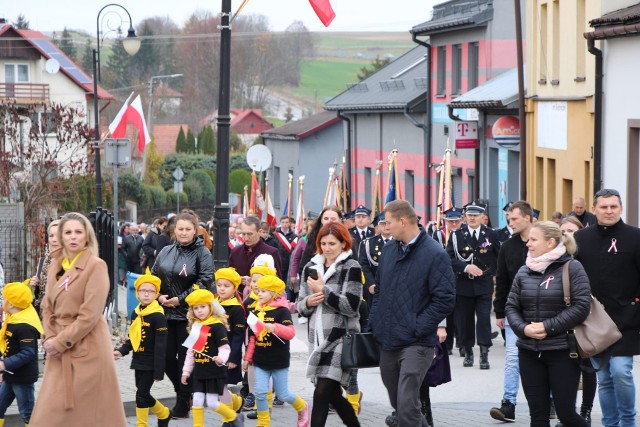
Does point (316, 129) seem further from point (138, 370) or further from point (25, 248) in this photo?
point (138, 370)

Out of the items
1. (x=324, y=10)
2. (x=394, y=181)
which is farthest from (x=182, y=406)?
(x=394, y=181)

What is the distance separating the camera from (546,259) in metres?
9.06

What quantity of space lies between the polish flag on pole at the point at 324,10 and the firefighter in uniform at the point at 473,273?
2.97 metres

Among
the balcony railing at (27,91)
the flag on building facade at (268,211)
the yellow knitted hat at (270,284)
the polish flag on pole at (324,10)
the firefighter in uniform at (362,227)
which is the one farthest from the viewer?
the balcony railing at (27,91)

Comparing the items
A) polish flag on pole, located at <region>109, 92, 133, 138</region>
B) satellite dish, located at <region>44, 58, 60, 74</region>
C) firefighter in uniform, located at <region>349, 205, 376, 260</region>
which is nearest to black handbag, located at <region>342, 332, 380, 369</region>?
firefighter in uniform, located at <region>349, 205, 376, 260</region>

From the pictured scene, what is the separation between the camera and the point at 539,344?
29.7 ft

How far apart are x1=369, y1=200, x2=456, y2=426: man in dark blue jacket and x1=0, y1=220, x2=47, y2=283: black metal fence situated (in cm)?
954

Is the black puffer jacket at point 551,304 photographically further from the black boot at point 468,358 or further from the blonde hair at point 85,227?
the black boot at point 468,358

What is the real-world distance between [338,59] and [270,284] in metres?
156

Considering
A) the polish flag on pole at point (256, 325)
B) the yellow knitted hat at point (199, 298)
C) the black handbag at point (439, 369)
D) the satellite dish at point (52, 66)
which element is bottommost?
the black handbag at point (439, 369)

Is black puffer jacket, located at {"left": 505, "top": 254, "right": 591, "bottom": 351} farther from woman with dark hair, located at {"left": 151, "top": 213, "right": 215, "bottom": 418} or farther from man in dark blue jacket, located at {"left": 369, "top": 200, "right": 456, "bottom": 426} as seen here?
woman with dark hair, located at {"left": 151, "top": 213, "right": 215, "bottom": 418}

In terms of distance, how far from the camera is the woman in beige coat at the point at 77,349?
28.2ft

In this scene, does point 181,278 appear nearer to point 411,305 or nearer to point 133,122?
point 411,305

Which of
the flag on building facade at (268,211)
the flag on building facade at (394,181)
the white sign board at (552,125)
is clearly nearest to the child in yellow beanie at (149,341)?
the white sign board at (552,125)
